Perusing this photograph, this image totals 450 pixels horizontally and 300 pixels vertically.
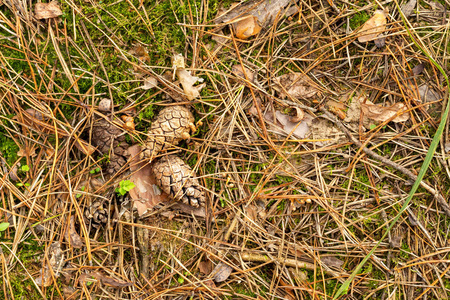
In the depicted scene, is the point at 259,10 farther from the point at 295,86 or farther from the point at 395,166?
the point at 395,166

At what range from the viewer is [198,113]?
244 cm

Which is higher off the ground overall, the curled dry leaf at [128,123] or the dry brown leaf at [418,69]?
the curled dry leaf at [128,123]

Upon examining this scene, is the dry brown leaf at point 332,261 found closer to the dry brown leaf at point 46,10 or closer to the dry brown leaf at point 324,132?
the dry brown leaf at point 324,132

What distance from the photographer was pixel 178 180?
227 centimetres

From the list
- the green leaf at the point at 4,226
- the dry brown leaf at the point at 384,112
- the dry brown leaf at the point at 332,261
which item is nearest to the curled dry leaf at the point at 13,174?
the green leaf at the point at 4,226

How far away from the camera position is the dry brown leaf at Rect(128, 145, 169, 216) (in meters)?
2.34

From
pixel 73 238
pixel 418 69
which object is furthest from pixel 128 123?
pixel 418 69

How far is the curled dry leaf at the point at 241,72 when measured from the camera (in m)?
2.46

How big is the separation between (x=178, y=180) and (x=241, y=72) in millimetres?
970

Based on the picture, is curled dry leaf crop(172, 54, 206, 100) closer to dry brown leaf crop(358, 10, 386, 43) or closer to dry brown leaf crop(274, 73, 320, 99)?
dry brown leaf crop(274, 73, 320, 99)

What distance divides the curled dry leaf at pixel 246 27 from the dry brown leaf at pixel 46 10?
133 centimetres

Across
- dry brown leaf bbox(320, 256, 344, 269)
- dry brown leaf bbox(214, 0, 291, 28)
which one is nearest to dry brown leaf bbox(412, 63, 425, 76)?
dry brown leaf bbox(214, 0, 291, 28)

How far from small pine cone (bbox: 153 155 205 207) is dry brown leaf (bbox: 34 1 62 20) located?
1.34 metres

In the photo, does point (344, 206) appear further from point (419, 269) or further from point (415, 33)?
point (415, 33)
